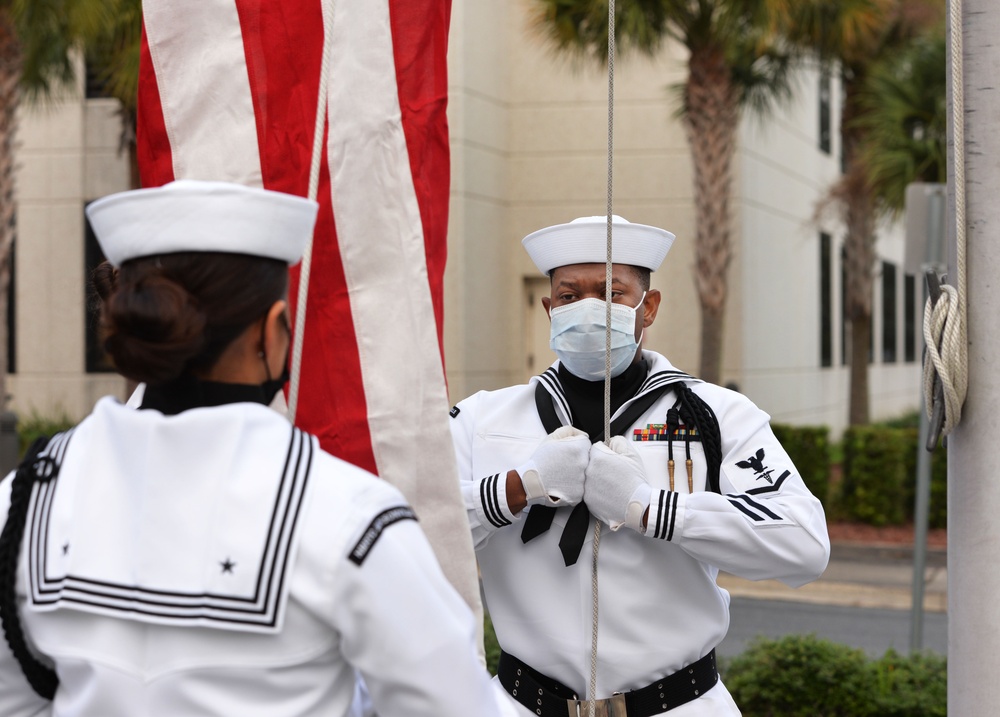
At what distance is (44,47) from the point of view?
1345 cm

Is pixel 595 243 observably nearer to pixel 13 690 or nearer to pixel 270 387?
pixel 270 387

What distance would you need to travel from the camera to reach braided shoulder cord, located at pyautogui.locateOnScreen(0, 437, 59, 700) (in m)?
1.68

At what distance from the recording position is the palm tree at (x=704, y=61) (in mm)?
12852

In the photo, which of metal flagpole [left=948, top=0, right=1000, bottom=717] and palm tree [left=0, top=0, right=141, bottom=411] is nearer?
metal flagpole [left=948, top=0, right=1000, bottom=717]

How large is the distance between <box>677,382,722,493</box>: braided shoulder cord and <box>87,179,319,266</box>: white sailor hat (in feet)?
4.51

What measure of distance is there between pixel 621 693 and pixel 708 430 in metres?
0.60

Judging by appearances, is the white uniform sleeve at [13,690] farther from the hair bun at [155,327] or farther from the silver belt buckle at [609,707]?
the silver belt buckle at [609,707]

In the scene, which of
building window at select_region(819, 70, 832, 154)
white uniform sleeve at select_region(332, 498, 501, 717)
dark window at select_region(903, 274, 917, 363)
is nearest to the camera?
white uniform sleeve at select_region(332, 498, 501, 717)

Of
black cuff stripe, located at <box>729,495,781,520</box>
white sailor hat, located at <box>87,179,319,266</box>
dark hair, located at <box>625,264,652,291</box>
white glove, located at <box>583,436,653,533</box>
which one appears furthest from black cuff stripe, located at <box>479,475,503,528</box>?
white sailor hat, located at <box>87,179,319,266</box>

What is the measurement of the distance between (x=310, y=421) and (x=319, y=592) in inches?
35.5

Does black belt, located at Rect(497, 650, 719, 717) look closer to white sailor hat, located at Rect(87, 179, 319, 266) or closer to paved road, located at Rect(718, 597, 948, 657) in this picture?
white sailor hat, located at Rect(87, 179, 319, 266)

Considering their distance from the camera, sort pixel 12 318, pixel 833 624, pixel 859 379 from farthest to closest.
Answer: pixel 12 318 < pixel 859 379 < pixel 833 624

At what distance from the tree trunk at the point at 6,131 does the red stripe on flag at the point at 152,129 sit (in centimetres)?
1093

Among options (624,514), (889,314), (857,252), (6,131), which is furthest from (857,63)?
(624,514)
